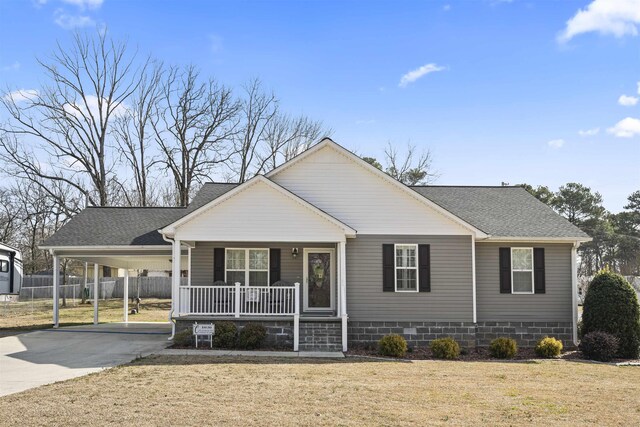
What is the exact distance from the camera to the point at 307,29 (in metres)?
16.8

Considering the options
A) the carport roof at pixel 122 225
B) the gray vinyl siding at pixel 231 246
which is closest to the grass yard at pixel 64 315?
the carport roof at pixel 122 225

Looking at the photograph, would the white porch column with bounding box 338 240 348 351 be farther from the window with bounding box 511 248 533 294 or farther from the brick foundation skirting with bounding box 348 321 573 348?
the window with bounding box 511 248 533 294

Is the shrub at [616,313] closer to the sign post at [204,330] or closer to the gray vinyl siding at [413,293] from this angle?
the gray vinyl siding at [413,293]

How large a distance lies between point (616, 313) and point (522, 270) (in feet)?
9.41

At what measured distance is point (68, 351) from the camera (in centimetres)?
1500

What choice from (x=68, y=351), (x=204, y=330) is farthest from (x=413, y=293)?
(x=68, y=351)

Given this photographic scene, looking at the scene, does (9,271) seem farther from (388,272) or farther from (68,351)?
(388,272)

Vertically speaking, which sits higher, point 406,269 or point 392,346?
point 406,269

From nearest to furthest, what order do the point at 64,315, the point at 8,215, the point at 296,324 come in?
the point at 296,324 < the point at 64,315 < the point at 8,215

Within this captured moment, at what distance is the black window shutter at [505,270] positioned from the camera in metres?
18.1

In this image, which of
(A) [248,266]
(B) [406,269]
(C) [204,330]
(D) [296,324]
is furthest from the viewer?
(A) [248,266]

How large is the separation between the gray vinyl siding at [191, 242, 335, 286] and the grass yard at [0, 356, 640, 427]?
467cm

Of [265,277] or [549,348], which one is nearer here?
[549,348]

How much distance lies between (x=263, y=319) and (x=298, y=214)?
3.11m
